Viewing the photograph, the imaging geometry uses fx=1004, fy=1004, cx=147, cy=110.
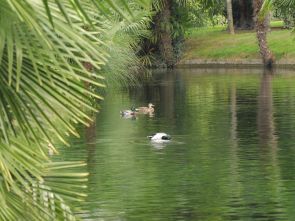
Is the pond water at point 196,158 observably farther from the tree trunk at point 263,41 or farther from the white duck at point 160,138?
the tree trunk at point 263,41

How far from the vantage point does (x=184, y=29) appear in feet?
204

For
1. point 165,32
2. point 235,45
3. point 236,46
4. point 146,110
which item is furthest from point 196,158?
point 235,45

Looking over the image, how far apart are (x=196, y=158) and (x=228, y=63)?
40.3 m

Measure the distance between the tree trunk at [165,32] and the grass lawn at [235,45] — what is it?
2.63 metres

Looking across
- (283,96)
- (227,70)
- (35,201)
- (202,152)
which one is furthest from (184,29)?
(35,201)

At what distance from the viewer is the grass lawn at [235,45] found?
60.2 m

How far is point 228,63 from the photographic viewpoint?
63.2 metres

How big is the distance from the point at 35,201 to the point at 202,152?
2007 centimetres

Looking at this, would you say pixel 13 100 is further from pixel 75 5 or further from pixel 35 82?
pixel 75 5

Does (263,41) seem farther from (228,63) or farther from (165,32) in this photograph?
(165,32)

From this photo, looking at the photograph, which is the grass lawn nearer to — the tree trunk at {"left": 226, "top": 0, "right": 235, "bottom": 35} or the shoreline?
the shoreline

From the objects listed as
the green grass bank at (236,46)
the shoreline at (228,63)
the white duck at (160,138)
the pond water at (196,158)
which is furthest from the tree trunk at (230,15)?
the white duck at (160,138)

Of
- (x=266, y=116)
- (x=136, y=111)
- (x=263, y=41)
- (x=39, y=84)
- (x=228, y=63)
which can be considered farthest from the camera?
Answer: (x=228, y=63)

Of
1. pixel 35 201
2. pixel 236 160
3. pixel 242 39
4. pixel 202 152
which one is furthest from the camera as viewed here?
pixel 242 39
